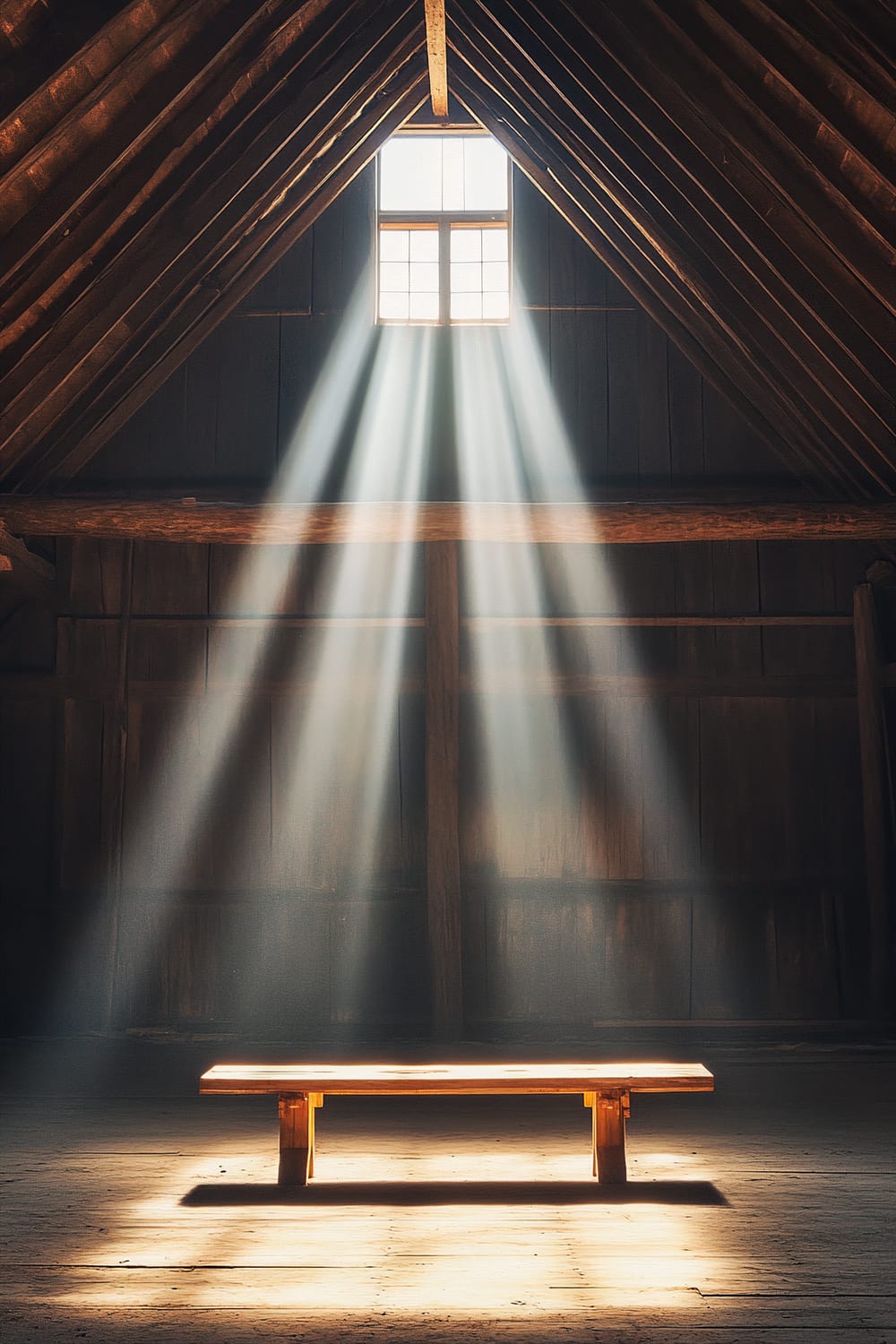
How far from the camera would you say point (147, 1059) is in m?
6.45

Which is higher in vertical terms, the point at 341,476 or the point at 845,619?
the point at 341,476

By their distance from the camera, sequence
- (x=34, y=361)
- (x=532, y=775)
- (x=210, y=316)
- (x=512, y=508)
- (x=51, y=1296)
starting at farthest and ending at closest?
(x=532, y=775) < (x=210, y=316) < (x=512, y=508) < (x=34, y=361) < (x=51, y=1296)

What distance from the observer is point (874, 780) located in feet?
23.5

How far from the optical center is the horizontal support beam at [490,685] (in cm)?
746

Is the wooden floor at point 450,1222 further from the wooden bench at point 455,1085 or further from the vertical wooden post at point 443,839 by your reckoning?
the vertical wooden post at point 443,839

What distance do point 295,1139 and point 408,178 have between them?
6.67m

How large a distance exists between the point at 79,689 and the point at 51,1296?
5.26 meters

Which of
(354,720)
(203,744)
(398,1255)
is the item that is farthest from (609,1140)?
(203,744)

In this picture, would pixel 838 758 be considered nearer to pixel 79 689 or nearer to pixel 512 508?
pixel 512 508

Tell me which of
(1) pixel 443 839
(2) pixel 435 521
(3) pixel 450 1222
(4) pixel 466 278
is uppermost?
(4) pixel 466 278

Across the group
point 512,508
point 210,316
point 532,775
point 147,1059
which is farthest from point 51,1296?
point 210,316

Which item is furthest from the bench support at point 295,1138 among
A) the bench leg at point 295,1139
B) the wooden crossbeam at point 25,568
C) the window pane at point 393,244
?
the window pane at point 393,244

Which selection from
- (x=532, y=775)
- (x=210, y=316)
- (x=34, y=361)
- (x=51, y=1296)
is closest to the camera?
(x=51, y=1296)

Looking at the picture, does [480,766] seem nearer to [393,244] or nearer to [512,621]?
[512,621]
